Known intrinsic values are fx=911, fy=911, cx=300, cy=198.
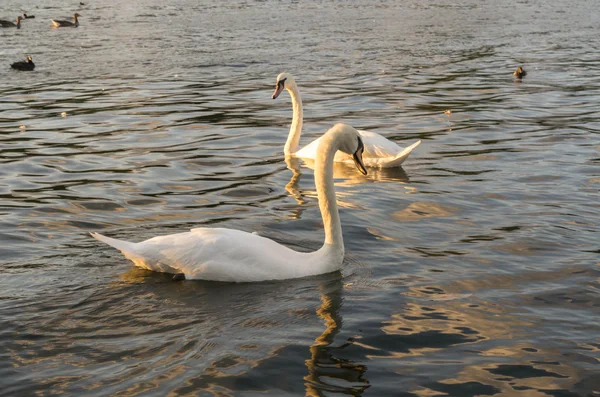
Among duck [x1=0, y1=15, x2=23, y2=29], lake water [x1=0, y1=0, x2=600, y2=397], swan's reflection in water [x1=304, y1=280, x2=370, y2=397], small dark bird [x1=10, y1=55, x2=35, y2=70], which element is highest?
duck [x1=0, y1=15, x2=23, y2=29]

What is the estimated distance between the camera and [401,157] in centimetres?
1272

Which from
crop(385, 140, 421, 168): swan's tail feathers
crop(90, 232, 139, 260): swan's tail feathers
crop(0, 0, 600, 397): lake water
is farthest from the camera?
crop(385, 140, 421, 168): swan's tail feathers

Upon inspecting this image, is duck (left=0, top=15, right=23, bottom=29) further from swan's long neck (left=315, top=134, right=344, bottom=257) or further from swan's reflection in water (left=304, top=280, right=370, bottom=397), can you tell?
swan's reflection in water (left=304, top=280, right=370, bottom=397)

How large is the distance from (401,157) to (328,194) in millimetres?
4421

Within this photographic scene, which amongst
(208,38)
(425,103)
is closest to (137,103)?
(425,103)

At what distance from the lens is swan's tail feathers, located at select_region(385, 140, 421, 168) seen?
492 inches

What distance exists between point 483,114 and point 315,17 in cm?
2096

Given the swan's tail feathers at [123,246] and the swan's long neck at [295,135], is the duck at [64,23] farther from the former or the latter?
the swan's tail feathers at [123,246]

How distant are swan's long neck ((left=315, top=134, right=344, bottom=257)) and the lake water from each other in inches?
14.6

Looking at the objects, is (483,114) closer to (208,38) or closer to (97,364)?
(97,364)

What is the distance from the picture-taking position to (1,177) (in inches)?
492

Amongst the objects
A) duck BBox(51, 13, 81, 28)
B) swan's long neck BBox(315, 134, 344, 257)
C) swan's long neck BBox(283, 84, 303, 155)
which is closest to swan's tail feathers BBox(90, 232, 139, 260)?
swan's long neck BBox(315, 134, 344, 257)

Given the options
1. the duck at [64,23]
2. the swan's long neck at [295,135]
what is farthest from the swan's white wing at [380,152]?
the duck at [64,23]

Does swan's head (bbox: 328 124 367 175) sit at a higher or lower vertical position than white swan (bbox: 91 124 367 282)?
higher
